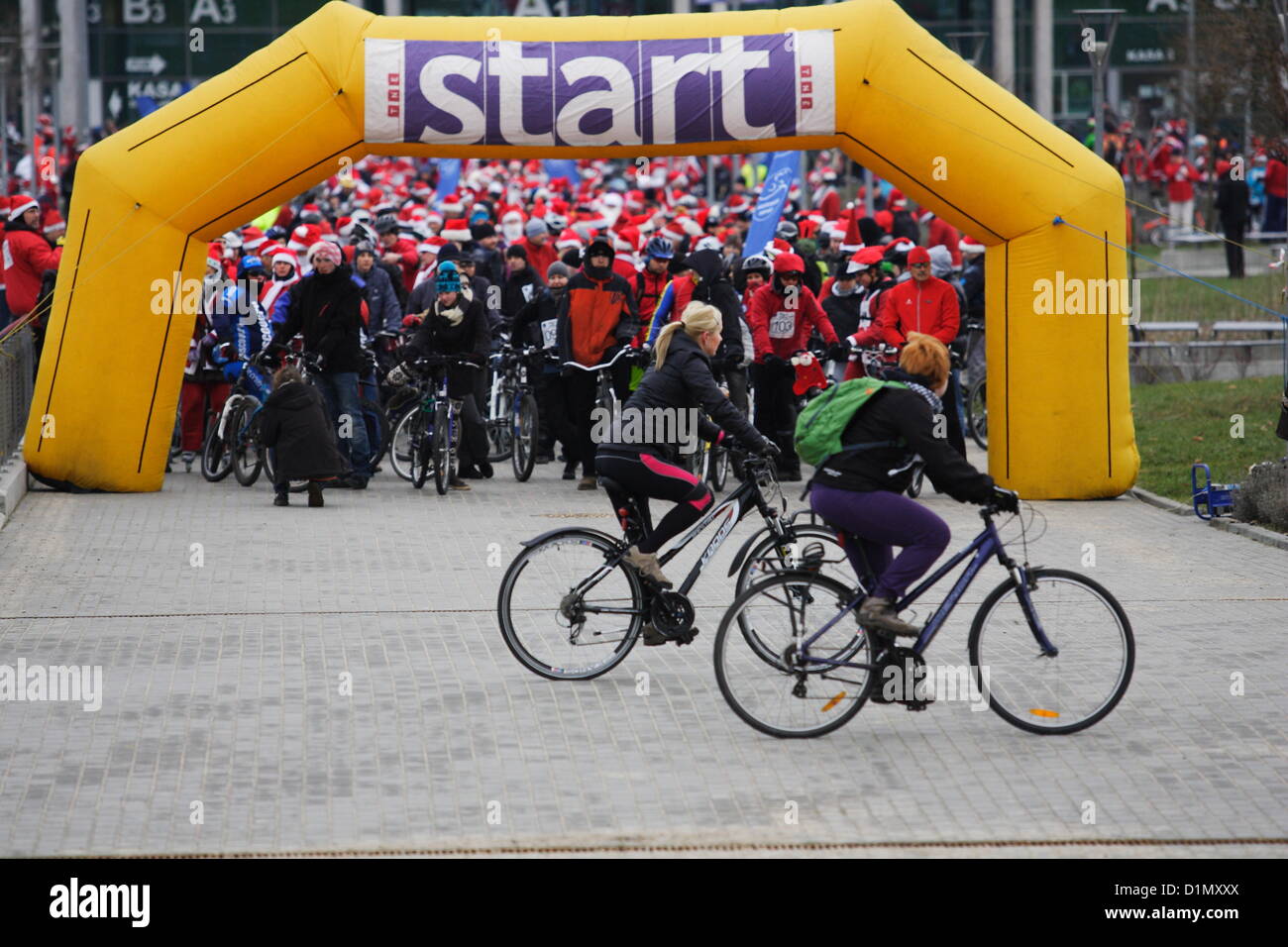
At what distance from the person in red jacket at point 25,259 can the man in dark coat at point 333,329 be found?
122 inches

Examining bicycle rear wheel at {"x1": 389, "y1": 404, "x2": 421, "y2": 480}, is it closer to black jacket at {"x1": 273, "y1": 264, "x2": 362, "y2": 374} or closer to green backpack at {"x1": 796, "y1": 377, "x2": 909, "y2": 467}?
black jacket at {"x1": 273, "y1": 264, "x2": 362, "y2": 374}

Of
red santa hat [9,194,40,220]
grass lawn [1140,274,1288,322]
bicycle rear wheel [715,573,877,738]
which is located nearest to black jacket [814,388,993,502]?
bicycle rear wheel [715,573,877,738]

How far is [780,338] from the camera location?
51.2 ft

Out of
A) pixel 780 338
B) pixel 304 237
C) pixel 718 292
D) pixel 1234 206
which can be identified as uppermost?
pixel 1234 206

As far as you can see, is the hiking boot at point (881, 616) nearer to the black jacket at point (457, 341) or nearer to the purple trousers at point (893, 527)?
the purple trousers at point (893, 527)

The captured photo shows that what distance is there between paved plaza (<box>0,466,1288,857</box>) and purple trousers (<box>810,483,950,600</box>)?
24.3 inches

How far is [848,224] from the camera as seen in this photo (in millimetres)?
24688

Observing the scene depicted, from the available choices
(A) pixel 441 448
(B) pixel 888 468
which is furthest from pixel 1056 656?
(A) pixel 441 448

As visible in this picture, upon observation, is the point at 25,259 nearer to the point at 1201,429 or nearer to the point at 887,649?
the point at 1201,429

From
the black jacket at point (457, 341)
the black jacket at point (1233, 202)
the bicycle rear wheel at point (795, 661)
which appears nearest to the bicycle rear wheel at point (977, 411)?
the black jacket at point (457, 341)

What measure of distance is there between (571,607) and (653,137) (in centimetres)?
597

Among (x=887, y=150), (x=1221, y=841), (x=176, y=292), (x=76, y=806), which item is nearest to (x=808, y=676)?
(x=1221, y=841)

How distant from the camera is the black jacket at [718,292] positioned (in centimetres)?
1520
